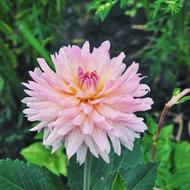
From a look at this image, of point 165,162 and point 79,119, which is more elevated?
point 79,119

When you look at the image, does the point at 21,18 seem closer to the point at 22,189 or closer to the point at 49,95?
the point at 22,189

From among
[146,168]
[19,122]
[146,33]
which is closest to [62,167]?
[19,122]

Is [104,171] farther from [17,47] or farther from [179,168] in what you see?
[17,47]

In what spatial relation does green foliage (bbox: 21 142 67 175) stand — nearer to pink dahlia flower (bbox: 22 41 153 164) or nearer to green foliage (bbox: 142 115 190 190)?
green foliage (bbox: 142 115 190 190)

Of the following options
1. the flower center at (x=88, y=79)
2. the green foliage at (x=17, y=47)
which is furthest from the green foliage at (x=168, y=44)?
the flower center at (x=88, y=79)

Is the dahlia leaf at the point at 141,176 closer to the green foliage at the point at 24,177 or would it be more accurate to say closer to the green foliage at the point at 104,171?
the green foliage at the point at 104,171

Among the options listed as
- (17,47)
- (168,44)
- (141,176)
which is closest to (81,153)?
(141,176)
